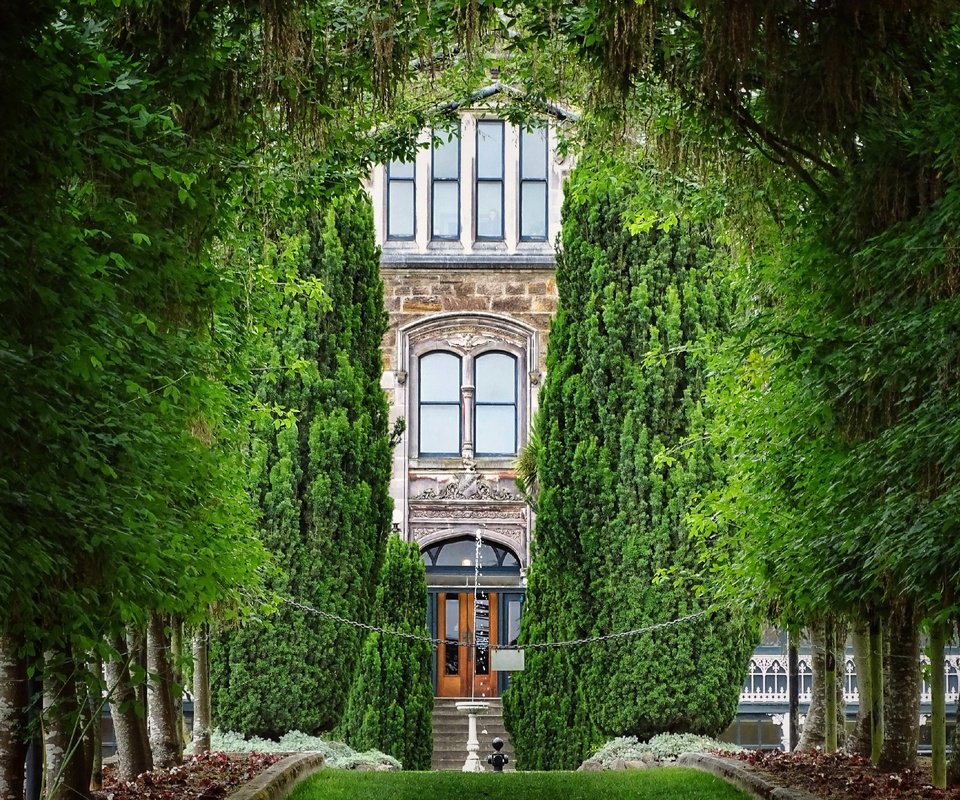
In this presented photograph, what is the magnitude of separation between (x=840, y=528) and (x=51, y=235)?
5031 mm

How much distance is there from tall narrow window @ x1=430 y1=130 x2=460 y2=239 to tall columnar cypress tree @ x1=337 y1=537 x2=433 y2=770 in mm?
9053

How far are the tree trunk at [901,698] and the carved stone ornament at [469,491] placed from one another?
16.9 metres

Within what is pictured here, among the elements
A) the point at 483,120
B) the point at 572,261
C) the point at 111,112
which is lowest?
the point at 111,112

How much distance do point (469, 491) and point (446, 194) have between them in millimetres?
5804

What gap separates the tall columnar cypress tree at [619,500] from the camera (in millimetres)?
18625

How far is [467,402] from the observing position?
94.1 feet

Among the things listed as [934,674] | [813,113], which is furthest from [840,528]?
[813,113]

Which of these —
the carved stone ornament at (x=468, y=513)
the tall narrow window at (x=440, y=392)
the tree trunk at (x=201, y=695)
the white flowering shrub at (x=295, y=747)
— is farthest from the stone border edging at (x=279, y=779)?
the tall narrow window at (x=440, y=392)

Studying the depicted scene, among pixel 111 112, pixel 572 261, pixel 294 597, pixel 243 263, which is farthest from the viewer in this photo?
pixel 572 261

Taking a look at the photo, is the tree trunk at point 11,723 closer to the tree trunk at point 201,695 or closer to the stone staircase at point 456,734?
the tree trunk at point 201,695

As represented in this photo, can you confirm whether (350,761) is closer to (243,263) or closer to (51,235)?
(243,263)

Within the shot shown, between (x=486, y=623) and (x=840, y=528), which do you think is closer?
(x=840, y=528)

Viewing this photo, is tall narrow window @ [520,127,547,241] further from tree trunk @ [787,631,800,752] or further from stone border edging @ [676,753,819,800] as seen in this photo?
stone border edging @ [676,753,819,800]

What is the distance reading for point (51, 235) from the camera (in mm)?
6918
